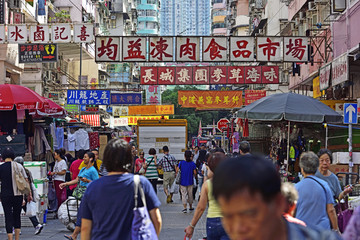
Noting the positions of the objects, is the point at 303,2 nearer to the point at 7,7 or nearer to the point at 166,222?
the point at 7,7

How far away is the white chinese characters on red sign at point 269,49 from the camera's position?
76.3ft

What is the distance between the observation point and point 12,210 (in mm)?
11172

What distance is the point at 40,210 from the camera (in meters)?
14.5

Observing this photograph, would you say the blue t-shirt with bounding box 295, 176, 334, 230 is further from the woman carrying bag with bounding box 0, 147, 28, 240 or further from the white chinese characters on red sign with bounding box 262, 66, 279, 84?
the white chinese characters on red sign with bounding box 262, 66, 279, 84

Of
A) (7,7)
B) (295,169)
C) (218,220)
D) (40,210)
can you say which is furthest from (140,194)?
(7,7)

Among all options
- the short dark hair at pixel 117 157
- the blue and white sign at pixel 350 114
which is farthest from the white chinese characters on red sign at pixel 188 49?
the short dark hair at pixel 117 157

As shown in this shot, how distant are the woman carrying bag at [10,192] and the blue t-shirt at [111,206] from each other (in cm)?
619

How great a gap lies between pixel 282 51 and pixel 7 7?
10664mm

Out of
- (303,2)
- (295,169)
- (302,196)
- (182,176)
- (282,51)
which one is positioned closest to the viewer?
(302,196)

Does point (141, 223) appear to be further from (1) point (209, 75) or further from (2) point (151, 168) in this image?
(1) point (209, 75)

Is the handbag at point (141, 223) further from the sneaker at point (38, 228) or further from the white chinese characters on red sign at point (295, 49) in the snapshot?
the white chinese characters on red sign at point (295, 49)

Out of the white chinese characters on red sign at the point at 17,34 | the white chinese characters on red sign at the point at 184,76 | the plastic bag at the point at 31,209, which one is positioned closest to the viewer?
the plastic bag at the point at 31,209

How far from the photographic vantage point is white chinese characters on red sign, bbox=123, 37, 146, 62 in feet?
76.4

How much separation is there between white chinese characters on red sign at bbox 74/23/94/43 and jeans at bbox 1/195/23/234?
11.5m
